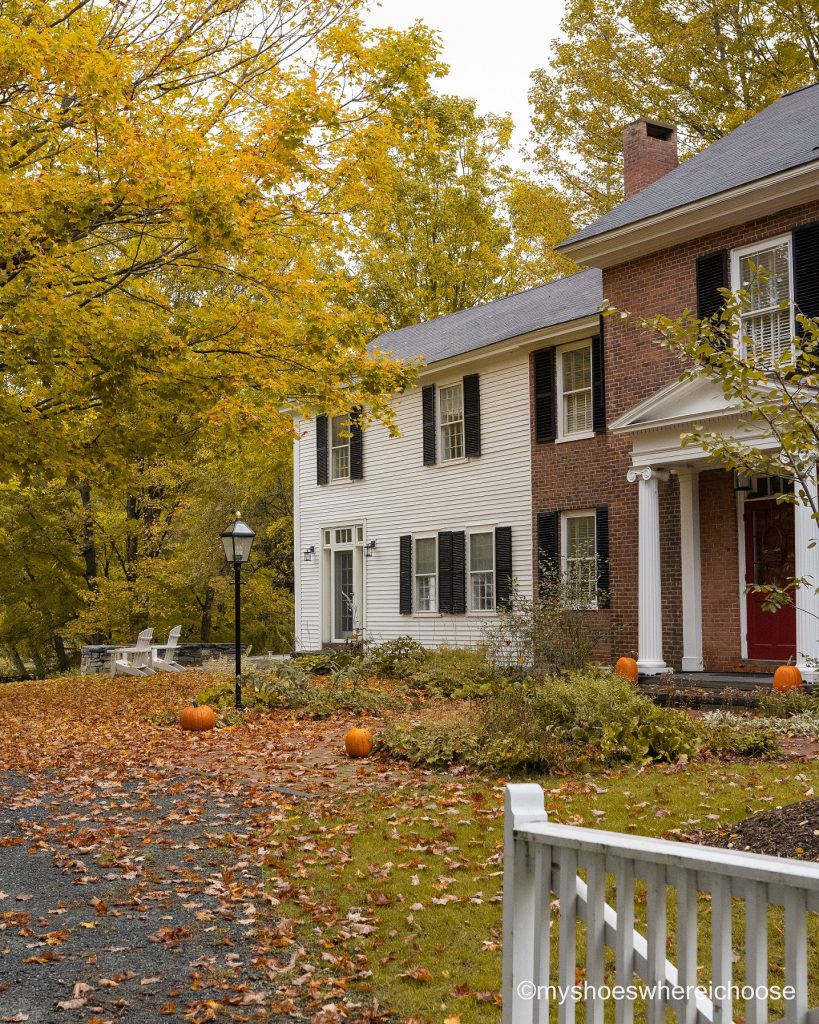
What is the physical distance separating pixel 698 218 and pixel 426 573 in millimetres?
9642

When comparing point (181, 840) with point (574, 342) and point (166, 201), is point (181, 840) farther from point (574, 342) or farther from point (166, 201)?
point (574, 342)

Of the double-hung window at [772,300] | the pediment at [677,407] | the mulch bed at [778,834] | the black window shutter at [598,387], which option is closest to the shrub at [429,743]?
the mulch bed at [778,834]

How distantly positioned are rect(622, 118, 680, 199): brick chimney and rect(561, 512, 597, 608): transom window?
6.03m

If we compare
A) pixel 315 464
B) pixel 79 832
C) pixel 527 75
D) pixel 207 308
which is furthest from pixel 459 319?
pixel 79 832

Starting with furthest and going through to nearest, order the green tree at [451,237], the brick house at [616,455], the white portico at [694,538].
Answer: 1. the green tree at [451,237]
2. the white portico at [694,538]
3. the brick house at [616,455]

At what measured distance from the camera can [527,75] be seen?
98.6 ft

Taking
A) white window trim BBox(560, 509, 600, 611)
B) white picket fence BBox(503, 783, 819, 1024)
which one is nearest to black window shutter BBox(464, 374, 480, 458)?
white window trim BBox(560, 509, 600, 611)

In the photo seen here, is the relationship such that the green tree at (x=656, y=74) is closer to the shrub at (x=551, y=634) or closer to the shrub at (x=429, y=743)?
the shrub at (x=551, y=634)

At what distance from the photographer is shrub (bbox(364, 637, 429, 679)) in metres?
18.0

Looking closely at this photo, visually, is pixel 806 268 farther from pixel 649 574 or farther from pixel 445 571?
pixel 445 571

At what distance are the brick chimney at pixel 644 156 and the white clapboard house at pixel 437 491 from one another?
2012 mm

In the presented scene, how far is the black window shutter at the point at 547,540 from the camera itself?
18594 mm

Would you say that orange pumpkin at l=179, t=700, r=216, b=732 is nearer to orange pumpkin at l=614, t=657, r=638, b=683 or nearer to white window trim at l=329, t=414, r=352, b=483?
orange pumpkin at l=614, t=657, r=638, b=683

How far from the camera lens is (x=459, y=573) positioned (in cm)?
2103
